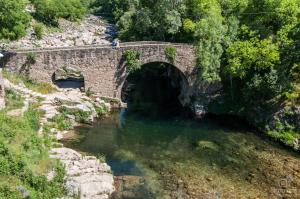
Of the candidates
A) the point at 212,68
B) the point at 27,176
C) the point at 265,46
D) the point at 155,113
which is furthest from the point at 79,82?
the point at 27,176

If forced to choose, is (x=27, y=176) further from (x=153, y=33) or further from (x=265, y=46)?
(x=153, y=33)

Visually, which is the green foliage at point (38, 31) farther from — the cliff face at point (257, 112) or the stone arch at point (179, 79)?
the cliff face at point (257, 112)

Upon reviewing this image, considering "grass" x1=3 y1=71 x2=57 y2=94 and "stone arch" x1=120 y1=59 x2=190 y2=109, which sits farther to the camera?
"stone arch" x1=120 y1=59 x2=190 y2=109

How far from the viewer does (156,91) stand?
180ft

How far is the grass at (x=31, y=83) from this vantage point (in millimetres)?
43581

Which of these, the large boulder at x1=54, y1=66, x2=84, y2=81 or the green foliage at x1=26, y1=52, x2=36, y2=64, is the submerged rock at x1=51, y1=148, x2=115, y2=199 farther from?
the large boulder at x1=54, y1=66, x2=84, y2=81

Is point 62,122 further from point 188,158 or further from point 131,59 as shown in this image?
point 188,158

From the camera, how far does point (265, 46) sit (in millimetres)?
41969

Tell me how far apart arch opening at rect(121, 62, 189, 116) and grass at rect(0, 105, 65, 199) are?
16.5 metres

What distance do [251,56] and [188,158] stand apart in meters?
12.2

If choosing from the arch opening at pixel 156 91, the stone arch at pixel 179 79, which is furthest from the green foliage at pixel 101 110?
the stone arch at pixel 179 79

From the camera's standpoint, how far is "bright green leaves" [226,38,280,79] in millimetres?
41750

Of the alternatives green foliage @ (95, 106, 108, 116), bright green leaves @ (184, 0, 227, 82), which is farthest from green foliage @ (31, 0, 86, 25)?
bright green leaves @ (184, 0, 227, 82)

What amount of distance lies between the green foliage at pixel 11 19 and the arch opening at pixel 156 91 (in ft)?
44.8
